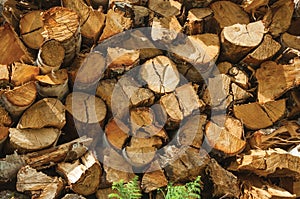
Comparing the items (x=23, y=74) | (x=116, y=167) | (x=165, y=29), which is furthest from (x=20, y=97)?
(x=165, y=29)

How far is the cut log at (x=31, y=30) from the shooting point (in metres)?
2.44

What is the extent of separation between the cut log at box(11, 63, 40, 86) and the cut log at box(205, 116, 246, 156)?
3.18 ft

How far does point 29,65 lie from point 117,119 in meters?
0.54

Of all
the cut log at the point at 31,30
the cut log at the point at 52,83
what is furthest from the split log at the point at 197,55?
the cut log at the point at 31,30

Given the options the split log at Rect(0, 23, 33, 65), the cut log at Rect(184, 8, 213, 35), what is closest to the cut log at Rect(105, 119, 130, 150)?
the split log at Rect(0, 23, 33, 65)

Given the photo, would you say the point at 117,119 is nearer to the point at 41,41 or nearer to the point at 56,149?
the point at 56,149

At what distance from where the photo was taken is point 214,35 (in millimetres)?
2639

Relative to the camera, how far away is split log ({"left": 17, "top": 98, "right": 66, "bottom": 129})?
7.51 feet

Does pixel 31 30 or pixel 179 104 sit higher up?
pixel 31 30

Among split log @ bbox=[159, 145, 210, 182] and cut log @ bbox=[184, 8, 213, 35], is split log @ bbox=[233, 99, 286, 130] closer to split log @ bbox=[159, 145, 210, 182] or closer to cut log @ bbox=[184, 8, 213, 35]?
split log @ bbox=[159, 145, 210, 182]

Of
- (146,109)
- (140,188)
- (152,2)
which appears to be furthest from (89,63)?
(140,188)

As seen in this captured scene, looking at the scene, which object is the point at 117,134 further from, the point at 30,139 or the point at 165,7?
the point at 165,7

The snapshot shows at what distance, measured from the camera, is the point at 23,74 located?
2.33 metres

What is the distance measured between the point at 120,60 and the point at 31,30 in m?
0.50
